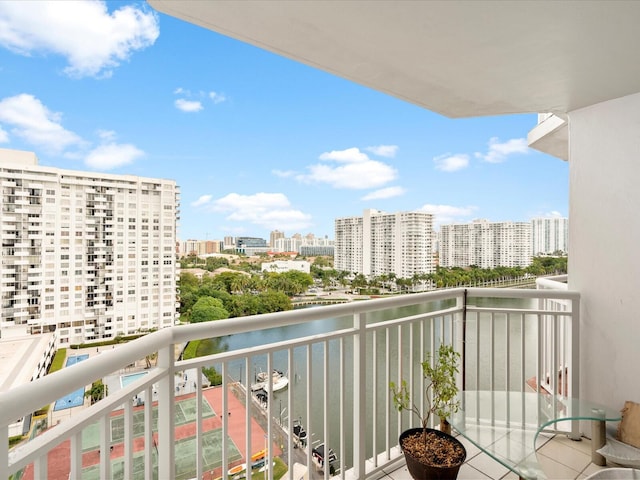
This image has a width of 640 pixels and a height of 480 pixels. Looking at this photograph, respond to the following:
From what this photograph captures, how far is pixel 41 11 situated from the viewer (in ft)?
8.38

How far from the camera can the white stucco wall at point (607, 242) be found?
2.12m

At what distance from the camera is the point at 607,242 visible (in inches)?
88.5

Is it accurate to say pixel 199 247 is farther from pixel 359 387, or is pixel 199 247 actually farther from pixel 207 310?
pixel 359 387

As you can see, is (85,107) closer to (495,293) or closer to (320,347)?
(320,347)

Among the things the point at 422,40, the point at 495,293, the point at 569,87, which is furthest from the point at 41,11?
the point at 495,293

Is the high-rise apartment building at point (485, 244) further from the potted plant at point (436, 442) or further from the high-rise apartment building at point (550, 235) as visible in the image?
the potted plant at point (436, 442)

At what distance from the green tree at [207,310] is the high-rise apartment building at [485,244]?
2.71 metres

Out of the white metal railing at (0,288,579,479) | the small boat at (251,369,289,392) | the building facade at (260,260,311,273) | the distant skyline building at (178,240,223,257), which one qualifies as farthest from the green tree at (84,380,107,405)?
the building facade at (260,260,311,273)

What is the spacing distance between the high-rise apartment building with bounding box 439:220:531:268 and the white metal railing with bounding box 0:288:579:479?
109cm

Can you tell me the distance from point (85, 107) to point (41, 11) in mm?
2172

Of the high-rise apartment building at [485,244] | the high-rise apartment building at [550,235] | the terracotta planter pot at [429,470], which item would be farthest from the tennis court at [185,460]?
the high-rise apartment building at [485,244]

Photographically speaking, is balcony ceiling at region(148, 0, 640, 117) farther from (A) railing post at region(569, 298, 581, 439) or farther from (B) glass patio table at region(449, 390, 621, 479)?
(B) glass patio table at region(449, 390, 621, 479)

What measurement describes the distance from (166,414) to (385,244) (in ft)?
11.1

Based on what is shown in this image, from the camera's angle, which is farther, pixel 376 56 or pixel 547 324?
pixel 547 324
